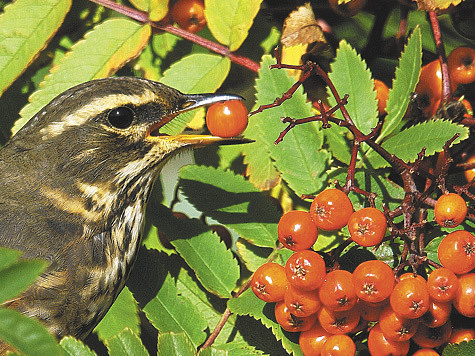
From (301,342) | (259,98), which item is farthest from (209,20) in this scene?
(301,342)

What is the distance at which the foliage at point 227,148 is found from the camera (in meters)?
1.52

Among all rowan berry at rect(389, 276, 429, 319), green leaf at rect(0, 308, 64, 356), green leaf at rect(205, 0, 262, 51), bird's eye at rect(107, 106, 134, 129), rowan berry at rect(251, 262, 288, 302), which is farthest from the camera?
bird's eye at rect(107, 106, 134, 129)

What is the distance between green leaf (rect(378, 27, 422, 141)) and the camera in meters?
1.50

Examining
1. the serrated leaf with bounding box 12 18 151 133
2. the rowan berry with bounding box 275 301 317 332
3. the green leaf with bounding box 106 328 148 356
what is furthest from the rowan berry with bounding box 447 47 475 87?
the green leaf with bounding box 106 328 148 356

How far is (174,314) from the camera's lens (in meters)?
1.61

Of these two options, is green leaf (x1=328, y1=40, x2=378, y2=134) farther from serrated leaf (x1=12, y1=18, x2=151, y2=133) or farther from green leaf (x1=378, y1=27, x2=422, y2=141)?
serrated leaf (x1=12, y1=18, x2=151, y2=133)

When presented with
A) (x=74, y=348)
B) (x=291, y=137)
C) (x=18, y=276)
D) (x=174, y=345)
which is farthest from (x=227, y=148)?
(x=18, y=276)

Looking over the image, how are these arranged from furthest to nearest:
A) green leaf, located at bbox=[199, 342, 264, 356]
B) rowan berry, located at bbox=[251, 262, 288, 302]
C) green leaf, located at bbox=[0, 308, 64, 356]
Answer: green leaf, located at bbox=[199, 342, 264, 356]
rowan berry, located at bbox=[251, 262, 288, 302]
green leaf, located at bbox=[0, 308, 64, 356]

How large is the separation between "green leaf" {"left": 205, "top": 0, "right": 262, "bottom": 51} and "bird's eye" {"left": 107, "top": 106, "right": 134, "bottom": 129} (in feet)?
1.10

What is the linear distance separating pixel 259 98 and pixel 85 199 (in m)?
0.66

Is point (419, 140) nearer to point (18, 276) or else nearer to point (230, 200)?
point (230, 200)

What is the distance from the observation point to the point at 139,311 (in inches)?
68.1

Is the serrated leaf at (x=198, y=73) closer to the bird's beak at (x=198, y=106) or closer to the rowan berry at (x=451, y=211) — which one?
the bird's beak at (x=198, y=106)

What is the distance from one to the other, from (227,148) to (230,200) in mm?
260
